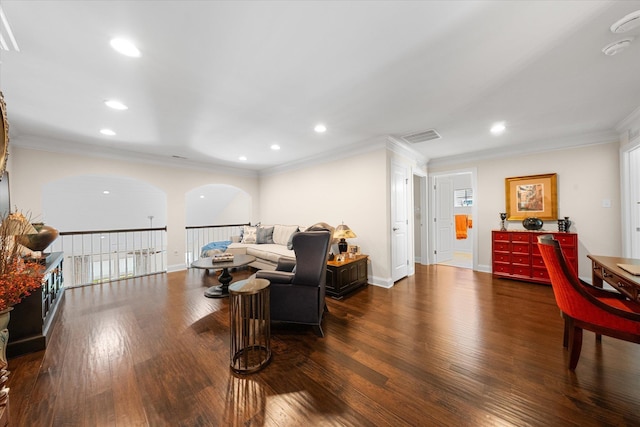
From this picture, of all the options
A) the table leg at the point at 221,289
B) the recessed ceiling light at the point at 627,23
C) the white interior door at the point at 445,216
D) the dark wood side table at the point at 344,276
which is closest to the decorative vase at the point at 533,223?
the white interior door at the point at 445,216

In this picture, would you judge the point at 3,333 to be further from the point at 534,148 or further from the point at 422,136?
the point at 534,148

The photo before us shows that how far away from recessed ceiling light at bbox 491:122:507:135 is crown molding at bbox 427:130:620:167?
114cm

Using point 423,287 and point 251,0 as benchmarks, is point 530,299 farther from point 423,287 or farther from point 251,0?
point 251,0

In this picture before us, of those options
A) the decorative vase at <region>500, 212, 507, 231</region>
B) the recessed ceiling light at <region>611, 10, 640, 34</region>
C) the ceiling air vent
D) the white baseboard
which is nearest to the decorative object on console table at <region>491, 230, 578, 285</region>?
the decorative vase at <region>500, 212, 507, 231</region>

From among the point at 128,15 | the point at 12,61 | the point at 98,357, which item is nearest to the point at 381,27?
the point at 128,15

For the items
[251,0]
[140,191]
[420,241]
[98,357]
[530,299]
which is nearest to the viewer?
[251,0]

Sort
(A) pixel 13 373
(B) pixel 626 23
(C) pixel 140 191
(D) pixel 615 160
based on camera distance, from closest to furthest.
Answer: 1. (B) pixel 626 23
2. (A) pixel 13 373
3. (D) pixel 615 160
4. (C) pixel 140 191

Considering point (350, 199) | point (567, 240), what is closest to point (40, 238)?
point (350, 199)

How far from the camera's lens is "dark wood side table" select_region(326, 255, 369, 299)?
3.47 metres

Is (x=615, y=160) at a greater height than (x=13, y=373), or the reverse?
(x=615, y=160)

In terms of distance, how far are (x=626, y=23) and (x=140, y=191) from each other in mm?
9068

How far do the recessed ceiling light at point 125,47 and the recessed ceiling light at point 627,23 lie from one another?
3.44 m

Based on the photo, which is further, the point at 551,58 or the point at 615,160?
the point at 615,160

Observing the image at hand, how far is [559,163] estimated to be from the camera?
409 centimetres
